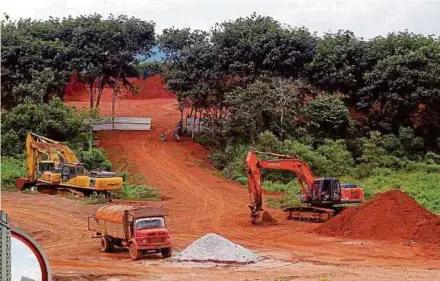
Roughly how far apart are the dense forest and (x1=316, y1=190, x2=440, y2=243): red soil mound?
1109cm

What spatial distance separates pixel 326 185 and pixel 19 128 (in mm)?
16042

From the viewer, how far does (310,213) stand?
23.8m

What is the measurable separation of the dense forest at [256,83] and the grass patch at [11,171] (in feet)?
2.38

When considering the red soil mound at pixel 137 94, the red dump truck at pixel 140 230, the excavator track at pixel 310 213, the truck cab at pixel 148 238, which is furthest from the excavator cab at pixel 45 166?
the red soil mound at pixel 137 94

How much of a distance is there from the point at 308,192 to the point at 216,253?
8.44 metres

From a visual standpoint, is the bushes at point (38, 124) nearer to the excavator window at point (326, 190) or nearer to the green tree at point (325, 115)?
the green tree at point (325, 115)

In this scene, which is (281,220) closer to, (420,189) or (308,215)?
(308,215)

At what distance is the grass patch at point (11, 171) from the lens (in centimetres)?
2867

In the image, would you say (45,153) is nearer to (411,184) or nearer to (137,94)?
(411,184)

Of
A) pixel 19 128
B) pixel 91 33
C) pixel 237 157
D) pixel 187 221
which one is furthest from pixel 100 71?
pixel 187 221

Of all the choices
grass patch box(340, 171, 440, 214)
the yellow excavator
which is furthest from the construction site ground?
grass patch box(340, 171, 440, 214)

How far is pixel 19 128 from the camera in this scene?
Result: 109 feet

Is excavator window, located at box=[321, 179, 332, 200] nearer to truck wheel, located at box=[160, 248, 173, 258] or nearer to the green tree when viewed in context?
truck wheel, located at box=[160, 248, 173, 258]

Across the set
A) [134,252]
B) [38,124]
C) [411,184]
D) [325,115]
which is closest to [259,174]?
[134,252]
